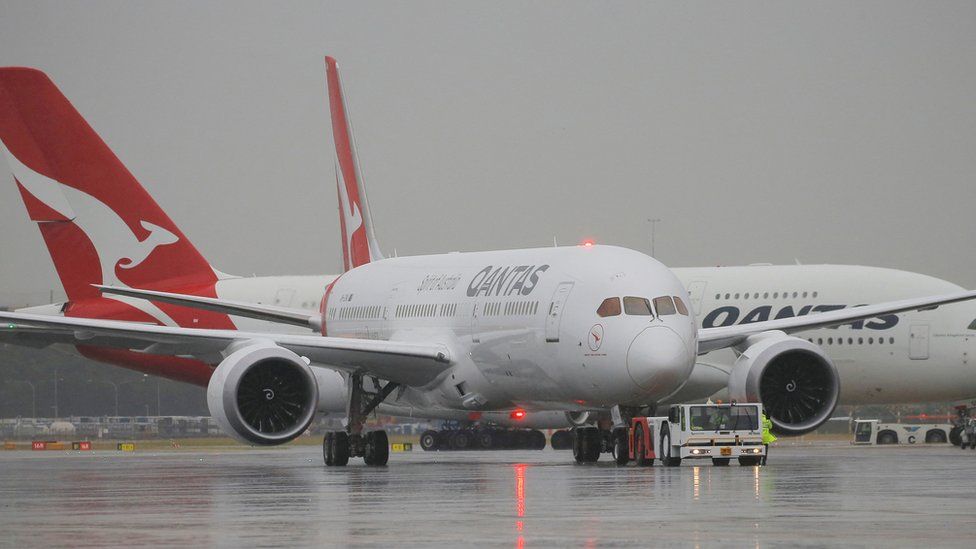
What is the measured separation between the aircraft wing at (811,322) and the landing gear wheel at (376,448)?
6.46 meters

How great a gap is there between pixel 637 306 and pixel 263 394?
716cm

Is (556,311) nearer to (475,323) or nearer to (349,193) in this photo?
(475,323)

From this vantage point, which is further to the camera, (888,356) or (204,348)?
(888,356)

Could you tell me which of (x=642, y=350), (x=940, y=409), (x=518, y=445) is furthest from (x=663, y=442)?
(x=940, y=409)

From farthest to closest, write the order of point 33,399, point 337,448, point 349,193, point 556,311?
point 33,399 → point 349,193 → point 337,448 → point 556,311

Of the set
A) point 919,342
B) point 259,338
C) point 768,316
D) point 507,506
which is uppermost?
point 768,316

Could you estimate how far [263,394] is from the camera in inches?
1283

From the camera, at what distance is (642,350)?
29953 mm

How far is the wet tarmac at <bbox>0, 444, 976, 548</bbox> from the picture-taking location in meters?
16.0

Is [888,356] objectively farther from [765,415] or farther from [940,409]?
[940,409]

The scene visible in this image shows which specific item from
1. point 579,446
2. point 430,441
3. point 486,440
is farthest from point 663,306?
point 430,441

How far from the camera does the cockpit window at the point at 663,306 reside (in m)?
30.8

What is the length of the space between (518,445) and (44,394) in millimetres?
51662

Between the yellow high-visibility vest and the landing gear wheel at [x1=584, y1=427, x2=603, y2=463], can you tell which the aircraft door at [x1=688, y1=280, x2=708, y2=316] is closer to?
the landing gear wheel at [x1=584, y1=427, x2=603, y2=463]
